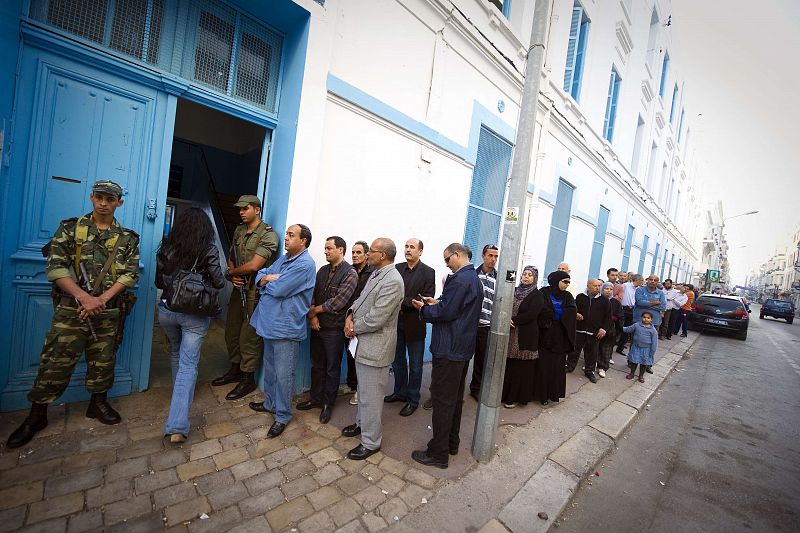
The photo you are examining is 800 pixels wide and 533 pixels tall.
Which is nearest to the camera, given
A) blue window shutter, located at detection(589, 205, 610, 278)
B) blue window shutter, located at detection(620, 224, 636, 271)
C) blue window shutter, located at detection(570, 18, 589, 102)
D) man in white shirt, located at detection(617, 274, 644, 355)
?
man in white shirt, located at detection(617, 274, 644, 355)

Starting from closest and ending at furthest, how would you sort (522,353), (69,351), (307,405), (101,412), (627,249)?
(69,351) < (101,412) < (307,405) < (522,353) < (627,249)

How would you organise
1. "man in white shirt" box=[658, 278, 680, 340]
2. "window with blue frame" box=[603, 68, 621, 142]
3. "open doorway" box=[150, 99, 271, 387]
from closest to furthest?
"open doorway" box=[150, 99, 271, 387]
"window with blue frame" box=[603, 68, 621, 142]
"man in white shirt" box=[658, 278, 680, 340]

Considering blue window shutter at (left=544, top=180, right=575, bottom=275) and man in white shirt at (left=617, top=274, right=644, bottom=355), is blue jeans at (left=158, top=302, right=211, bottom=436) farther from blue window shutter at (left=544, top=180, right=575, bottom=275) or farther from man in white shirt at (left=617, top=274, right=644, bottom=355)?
man in white shirt at (left=617, top=274, right=644, bottom=355)

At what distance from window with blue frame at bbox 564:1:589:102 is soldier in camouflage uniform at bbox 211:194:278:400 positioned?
7.72 m

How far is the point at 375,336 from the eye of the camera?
2885 millimetres

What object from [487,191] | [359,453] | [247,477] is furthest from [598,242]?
[247,477]

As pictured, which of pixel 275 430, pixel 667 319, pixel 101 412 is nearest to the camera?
pixel 101 412

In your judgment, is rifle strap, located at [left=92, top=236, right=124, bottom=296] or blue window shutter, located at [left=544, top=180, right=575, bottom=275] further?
blue window shutter, located at [left=544, top=180, right=575, bottom=275]

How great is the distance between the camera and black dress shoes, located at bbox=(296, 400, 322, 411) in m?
3.60

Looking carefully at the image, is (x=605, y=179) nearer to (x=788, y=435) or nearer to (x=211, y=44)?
(x=788, y=435)

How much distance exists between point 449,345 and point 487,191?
14.0 feet

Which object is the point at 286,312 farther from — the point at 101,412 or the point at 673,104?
the point at 673,104

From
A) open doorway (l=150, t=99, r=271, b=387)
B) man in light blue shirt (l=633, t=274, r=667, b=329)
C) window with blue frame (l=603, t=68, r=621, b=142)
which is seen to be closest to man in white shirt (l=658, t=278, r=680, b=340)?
man in light blue shirt (l=633, t=274, r=667, b=329)

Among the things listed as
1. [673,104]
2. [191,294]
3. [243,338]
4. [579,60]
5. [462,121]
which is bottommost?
[243,338]
